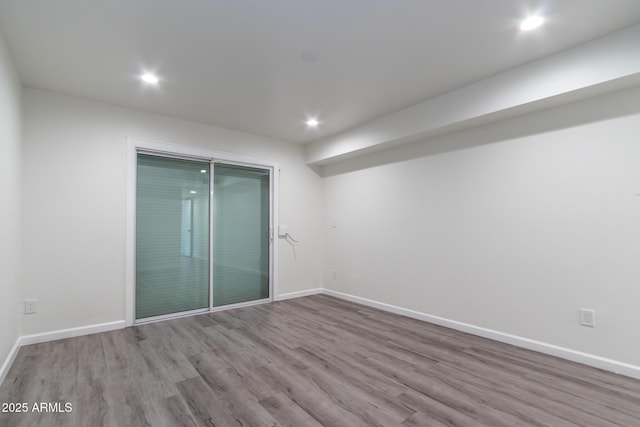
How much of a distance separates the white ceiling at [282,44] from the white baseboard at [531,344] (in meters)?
2.57

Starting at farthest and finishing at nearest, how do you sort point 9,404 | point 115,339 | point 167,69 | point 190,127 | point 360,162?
point 360,162 < point 190,127 < point 115,339 < point 167,69 < point 9,404

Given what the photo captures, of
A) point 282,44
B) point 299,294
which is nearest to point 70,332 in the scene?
point 299,294

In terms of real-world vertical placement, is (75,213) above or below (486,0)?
below

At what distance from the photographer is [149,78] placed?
294 centimetres

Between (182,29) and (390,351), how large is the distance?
3.20 metres

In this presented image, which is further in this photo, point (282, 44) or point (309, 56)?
point (309, 56)

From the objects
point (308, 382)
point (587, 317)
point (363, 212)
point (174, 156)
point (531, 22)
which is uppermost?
point (531, 22)

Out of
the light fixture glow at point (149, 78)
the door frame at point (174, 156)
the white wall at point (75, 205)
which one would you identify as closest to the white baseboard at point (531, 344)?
the door frame at point (174, 156)

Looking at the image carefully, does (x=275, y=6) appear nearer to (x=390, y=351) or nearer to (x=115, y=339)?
(x=390, y=351)

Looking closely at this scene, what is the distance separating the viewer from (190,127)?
4145 millimetres

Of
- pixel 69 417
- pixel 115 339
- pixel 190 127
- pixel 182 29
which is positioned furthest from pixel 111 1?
pixel 115 339

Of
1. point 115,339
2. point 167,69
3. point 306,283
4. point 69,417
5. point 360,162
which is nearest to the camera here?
point 69,417

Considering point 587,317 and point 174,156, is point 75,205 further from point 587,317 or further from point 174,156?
point 587,317

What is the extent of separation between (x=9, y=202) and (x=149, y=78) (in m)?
1.59
